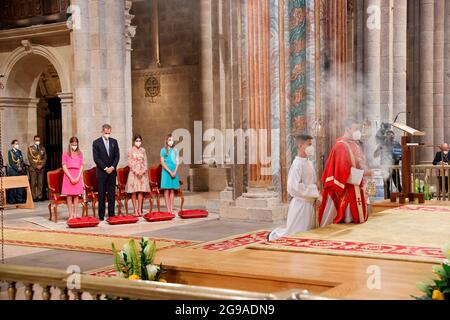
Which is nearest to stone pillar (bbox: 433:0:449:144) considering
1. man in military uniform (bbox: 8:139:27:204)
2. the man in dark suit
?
the man in dark suit

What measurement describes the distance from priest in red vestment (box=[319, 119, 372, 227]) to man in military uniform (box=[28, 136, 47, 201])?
327 inches

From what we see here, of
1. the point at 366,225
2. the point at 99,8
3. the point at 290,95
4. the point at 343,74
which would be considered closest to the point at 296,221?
the point at 366,225

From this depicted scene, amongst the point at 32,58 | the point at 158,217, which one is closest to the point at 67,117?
the point at 32,58

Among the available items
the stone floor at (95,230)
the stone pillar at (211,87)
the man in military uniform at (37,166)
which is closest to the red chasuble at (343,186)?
the stone floor at (95,230)

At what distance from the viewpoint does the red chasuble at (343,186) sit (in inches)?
365

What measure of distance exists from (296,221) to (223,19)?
11357 millimetres

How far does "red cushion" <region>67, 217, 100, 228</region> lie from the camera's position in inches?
439

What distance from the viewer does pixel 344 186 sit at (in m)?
9.35

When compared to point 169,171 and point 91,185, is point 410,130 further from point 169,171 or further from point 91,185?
point 91,185

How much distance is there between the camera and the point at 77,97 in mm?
13781

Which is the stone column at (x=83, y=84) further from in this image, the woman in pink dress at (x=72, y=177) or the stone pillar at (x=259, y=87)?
the stone pillar at (x=259, y=87)

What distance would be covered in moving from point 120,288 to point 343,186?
6.19m

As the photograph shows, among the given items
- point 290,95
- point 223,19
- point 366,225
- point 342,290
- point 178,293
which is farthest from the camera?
point 223,19

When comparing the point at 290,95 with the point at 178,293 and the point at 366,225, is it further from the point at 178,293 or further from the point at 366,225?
the point at 178,293
